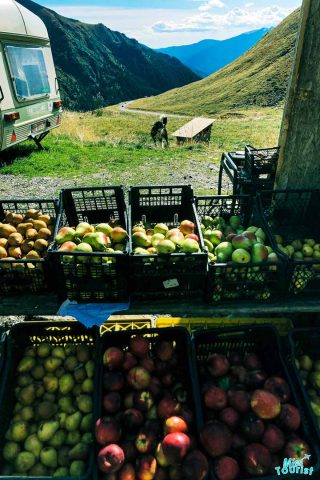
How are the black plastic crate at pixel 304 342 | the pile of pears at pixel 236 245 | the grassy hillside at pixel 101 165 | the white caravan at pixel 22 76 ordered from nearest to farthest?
the pile of pears at pixel 236 245
the black plastic crate at pixel 304 342
the white caravan at pixel 22 76
the grassy hillside at pixel 101 165

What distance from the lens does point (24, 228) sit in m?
3.66

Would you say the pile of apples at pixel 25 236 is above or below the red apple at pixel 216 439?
above

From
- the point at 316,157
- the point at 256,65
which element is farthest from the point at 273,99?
the point at 316,157

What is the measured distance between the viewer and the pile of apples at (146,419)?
2.52 m

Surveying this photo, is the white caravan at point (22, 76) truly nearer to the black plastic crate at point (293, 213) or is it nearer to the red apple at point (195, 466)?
the black plastic crate at point (293, 213)

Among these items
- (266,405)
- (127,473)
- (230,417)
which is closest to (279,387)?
(266,405)

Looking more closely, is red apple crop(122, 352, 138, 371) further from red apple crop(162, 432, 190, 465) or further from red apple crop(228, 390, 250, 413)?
red apple crop(228, 390, 250, 413)

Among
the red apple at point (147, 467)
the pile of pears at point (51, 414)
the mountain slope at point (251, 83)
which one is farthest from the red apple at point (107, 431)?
the mountain slope at point (251, 83)

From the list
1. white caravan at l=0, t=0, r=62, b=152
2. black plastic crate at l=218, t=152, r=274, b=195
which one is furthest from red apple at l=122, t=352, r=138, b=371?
white caravan at l=0, t=0, r=62, b=152

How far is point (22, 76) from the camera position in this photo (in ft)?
30.8

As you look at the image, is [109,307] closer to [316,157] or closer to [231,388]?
[231,388]

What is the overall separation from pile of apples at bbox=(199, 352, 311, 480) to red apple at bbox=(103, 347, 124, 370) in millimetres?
787

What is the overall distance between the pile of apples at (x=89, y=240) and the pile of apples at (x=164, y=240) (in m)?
0.16

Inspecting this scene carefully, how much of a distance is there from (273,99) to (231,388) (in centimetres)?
5106
